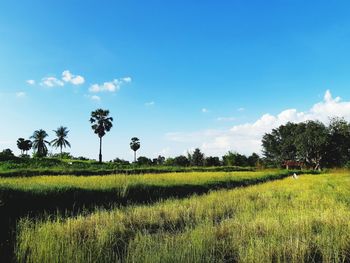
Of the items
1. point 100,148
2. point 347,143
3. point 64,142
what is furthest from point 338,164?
point 64,142

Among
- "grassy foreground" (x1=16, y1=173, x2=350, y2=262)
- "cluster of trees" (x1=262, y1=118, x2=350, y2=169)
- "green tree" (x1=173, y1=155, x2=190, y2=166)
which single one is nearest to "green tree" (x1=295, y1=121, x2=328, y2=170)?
"cluster of trees" (x1=262, y1=118, x2=350, y2=169)

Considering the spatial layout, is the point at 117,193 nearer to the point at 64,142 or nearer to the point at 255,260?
the point at 255,260

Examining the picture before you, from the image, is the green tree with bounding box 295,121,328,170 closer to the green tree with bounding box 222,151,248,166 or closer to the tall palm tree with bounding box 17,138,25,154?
the green tree with bounding box 222,151,248,166

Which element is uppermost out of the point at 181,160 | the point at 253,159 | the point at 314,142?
the point at 314,142

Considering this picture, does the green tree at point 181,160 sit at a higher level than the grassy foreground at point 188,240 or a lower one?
higher

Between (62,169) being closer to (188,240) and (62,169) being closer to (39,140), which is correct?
(188,240)

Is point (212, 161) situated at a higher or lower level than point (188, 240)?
higher

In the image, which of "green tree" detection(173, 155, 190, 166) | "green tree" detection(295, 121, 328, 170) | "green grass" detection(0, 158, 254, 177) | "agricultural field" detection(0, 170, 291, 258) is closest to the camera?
"agricultural field" detection(0, 170, 291, 258)

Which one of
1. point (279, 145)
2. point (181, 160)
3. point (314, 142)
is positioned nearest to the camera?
point (314, 142)

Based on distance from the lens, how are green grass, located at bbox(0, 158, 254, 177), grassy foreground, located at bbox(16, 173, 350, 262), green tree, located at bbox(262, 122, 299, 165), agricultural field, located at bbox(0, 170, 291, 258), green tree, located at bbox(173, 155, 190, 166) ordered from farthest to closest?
green tree, located at bbox(262, 122, 299, 165) < green tree, located at bbox(173, 155, 190, 166) < green grass, located at bbox(0, 158, 254, 177) < agricultural field, located at bbox(0, 170, 291, 258) < grassy foreground, located at bbox(16, 173, 350, 262)

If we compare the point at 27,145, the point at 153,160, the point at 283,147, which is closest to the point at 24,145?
the point at 27,145

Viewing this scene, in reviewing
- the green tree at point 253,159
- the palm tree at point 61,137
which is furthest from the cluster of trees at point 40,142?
the green tree at point 253,159

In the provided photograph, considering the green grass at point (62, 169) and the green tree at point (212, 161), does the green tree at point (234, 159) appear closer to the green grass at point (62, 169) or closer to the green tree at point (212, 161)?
the green tree at point (212, 161)

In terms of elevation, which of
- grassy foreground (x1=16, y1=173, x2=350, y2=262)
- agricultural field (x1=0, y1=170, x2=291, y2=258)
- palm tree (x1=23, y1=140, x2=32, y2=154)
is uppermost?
palm tree (x1=23, y1=140, x2=32, y2=154)
